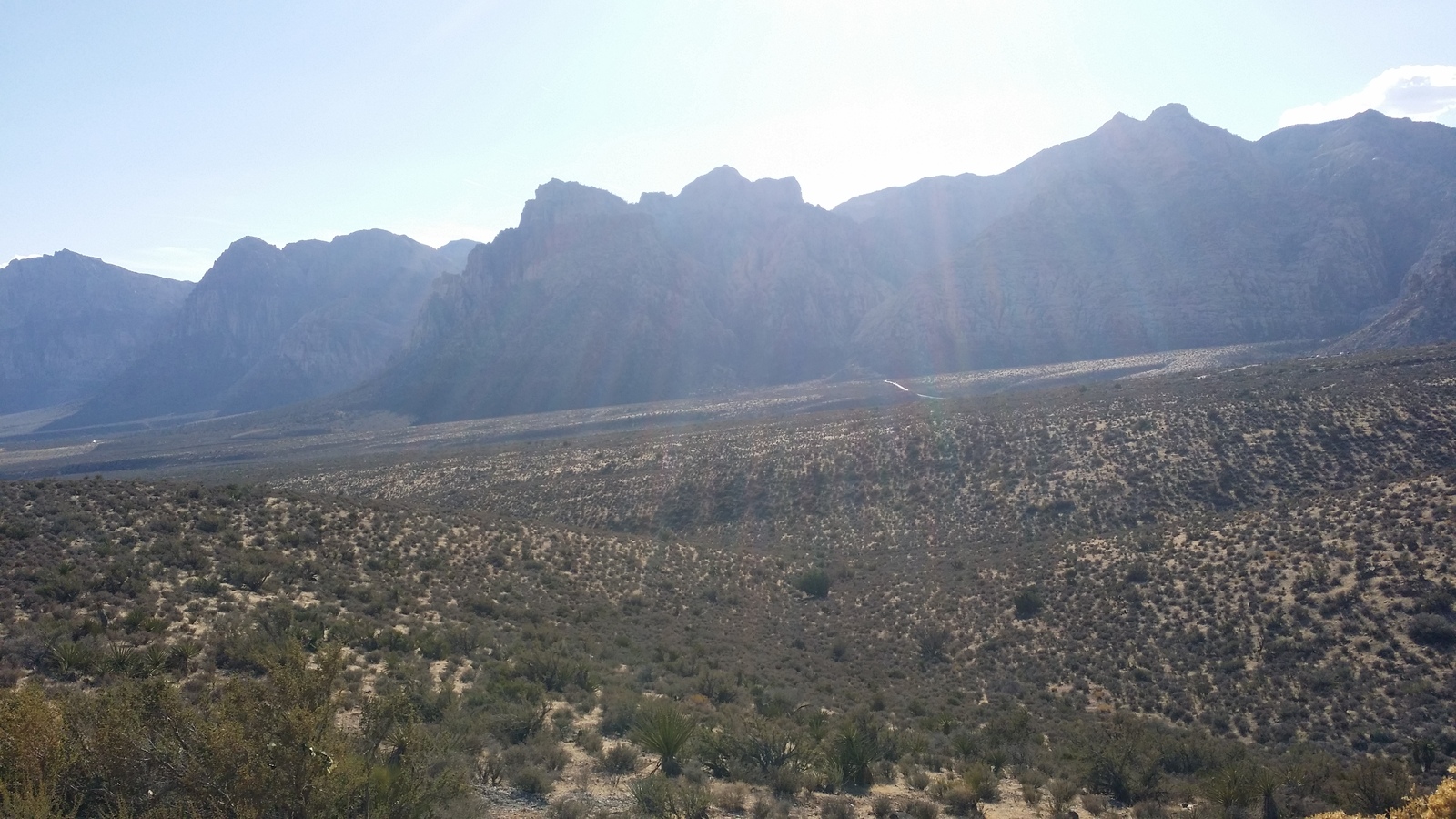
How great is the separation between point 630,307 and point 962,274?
58514 millimetres

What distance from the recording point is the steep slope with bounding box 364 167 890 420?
130 metres

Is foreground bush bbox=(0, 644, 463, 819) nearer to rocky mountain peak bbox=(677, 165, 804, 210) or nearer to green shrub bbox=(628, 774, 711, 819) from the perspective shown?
green shrub bbox=(628, 774, 711, 819)

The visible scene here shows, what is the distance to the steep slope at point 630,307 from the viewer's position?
12988 cm

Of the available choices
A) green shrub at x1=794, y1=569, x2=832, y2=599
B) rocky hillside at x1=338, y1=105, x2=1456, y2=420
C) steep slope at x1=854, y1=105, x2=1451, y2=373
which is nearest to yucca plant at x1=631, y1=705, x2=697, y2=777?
green shrub at x1=794, y1=569, x2=832, y2=599

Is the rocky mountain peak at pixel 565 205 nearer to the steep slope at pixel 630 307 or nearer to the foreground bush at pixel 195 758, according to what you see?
the steep slope at pixel 630 307

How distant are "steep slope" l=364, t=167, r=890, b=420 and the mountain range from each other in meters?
0.46

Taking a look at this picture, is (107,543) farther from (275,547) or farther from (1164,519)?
(1164,519)

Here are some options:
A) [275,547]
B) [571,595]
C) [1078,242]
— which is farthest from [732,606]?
[1078,242]

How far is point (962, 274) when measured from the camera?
12938 cm

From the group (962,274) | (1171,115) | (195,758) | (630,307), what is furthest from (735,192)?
(195,758)

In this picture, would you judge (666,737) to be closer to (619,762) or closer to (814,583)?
(619,762)

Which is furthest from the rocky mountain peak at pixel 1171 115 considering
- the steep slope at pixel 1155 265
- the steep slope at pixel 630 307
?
the steep slope at pixel 630 307

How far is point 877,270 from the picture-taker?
527ft

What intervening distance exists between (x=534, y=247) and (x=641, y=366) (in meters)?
41.4
